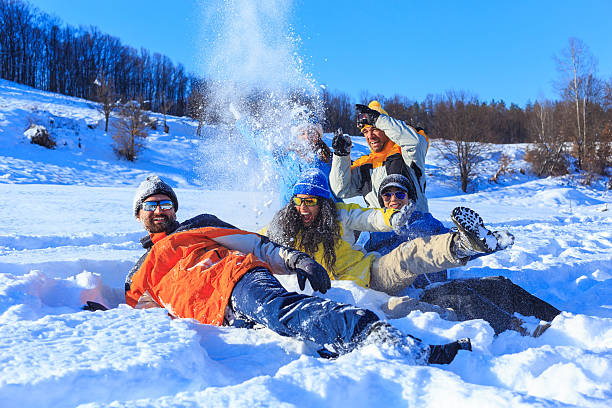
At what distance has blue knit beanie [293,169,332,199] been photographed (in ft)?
10.1

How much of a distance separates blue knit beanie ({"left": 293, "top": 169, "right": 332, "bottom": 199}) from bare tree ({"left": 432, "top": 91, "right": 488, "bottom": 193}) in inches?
835

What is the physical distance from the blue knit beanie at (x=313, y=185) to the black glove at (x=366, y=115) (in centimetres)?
77

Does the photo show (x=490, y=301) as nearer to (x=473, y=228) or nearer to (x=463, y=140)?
(x=473, y=228)

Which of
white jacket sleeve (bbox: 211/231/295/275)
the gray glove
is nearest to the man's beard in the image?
white jacket sleeve (bbox: 211/231/295/275)

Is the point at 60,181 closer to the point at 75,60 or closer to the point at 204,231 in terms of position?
the point at 204,231

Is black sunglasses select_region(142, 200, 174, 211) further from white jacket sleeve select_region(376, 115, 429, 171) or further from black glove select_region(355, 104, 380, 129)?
white jacket sleeve select_region(376, 115, 429, 171)

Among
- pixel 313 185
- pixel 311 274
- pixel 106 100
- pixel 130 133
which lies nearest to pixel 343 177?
pixel 313 185

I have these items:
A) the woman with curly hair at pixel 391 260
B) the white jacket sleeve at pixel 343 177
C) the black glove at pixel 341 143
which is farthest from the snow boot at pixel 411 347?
the white jacket sleeve at pixel 343 177

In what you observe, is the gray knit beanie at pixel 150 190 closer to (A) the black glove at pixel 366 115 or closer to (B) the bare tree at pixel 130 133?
(A) the black glove at pixel 366 115

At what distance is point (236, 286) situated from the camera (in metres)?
2.22

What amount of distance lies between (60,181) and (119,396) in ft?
57.2

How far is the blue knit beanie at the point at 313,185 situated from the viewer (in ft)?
10.1

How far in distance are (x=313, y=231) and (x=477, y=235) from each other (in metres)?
1.20

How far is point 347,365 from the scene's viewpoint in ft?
4.68
